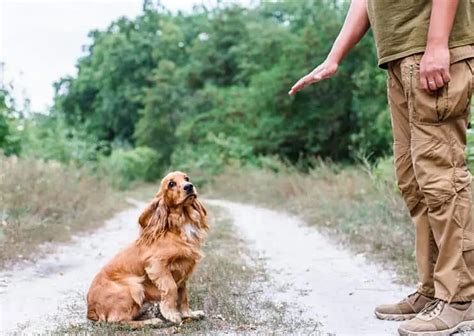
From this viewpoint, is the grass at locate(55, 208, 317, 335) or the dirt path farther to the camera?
the dirt path

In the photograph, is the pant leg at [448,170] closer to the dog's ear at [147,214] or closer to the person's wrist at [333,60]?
the person's wrist at [333,60]

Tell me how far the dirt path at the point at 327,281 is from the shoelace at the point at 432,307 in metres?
0.25

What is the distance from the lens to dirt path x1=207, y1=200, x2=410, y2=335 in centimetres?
413

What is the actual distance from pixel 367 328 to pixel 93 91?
44029mm

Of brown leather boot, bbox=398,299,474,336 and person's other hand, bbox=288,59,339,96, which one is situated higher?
person's other hand, bbox=288,59,339,96

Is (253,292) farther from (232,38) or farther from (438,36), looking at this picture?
(232,38)

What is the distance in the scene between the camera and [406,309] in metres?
4.00

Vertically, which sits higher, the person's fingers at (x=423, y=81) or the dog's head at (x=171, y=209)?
the person's fingers at (x=423, y=81)

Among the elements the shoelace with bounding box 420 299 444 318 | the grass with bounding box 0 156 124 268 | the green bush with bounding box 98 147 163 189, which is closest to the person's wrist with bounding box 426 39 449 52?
the shoelace with bounding box 420 299 444 318

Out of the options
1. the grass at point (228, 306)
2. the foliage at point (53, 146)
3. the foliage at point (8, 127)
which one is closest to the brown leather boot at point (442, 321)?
the grass at point (228, 306)

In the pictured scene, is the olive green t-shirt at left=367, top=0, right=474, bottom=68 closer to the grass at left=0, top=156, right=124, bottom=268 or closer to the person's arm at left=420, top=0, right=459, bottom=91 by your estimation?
the person's arm at left=420, top=0, right=459, bottom=91

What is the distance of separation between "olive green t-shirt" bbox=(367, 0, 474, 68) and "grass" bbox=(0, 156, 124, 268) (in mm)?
4691

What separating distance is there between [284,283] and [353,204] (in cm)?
542

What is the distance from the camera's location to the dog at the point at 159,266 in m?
4.07
